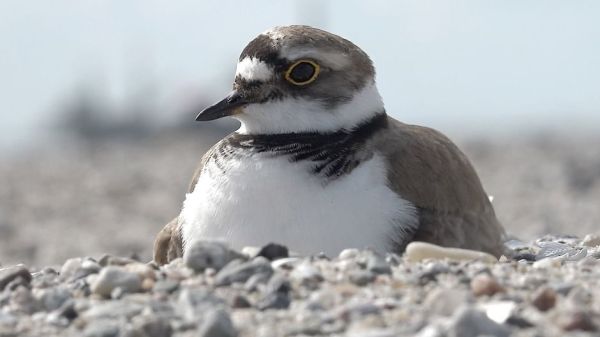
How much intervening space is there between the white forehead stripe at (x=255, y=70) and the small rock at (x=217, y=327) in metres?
2.04

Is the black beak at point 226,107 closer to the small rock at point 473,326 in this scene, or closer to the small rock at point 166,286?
the small rock at point 166,286

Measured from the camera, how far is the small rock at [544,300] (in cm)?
401

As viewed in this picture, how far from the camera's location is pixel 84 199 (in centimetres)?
1877

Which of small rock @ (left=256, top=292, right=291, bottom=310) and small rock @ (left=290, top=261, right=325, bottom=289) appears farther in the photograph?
small rock @ (left=290, top=261, right=325, bottom=289)

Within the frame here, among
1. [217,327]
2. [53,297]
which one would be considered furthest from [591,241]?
[217,327]

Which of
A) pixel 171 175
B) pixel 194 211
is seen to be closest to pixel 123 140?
pixel 171 175

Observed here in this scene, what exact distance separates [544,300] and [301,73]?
206 centimetres

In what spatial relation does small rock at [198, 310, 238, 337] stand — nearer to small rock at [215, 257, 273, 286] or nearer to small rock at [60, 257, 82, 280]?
small rock at [215, 257, 273, 286]

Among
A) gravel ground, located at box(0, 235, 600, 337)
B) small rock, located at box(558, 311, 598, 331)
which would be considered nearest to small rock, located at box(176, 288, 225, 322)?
gravel ground, located at box(0, 235, 600, 337)

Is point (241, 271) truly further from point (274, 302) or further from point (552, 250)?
point (552, 250)

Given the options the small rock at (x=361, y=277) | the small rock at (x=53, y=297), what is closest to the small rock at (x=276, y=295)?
the small rock at (x=361, y=277)

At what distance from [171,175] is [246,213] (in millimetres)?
17249

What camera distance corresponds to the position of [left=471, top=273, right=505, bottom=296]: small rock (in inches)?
166

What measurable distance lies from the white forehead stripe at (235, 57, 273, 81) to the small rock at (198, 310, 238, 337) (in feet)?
6.68
